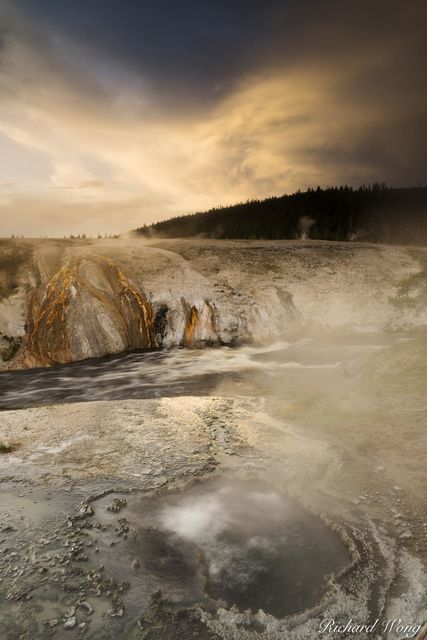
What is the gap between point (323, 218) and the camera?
82.1 meters

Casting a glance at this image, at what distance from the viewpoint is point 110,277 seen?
23094 millimetres

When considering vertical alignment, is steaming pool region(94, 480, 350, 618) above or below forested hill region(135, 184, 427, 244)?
below

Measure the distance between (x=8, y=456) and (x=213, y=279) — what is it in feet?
58.9

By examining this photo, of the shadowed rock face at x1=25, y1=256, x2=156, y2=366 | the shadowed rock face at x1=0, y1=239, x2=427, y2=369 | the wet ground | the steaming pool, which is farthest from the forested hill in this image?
the steaming pool

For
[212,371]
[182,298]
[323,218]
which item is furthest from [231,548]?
[323,218]

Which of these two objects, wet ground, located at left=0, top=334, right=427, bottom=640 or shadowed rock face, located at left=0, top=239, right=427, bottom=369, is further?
shadowed rock face, located at left=0, top=239, right=427, bottom=369

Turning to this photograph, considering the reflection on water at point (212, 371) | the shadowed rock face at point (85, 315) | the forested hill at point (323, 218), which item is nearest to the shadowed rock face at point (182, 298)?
the shadowed rock face at point (85, 315)

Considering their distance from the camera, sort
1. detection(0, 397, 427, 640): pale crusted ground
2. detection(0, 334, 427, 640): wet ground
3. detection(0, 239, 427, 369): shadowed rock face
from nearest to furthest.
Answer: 1. detection(0, 334, 427, 640): wet ground
2. detection(0, 397, 427, 640): pale crusted ground
3. detection(0, 239, 427, 369): shadowed rock face

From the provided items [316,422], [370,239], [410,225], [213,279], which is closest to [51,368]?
[213,279]

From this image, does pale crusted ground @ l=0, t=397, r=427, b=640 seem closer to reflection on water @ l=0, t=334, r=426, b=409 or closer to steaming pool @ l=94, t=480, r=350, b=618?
steaming pool @ l=94, t=480, r=350, b=618

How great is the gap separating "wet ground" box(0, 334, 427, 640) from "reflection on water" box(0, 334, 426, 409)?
1.32 meters

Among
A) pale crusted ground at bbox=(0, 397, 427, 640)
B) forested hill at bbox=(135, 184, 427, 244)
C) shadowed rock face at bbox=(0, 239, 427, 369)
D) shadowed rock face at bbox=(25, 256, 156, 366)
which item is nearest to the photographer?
pale crusted ground at bbox=(0, 397, 427, 640)

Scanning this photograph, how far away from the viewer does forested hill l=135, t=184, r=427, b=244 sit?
76312 mm

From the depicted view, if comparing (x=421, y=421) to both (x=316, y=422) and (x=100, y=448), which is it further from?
(x=100, y=448)
